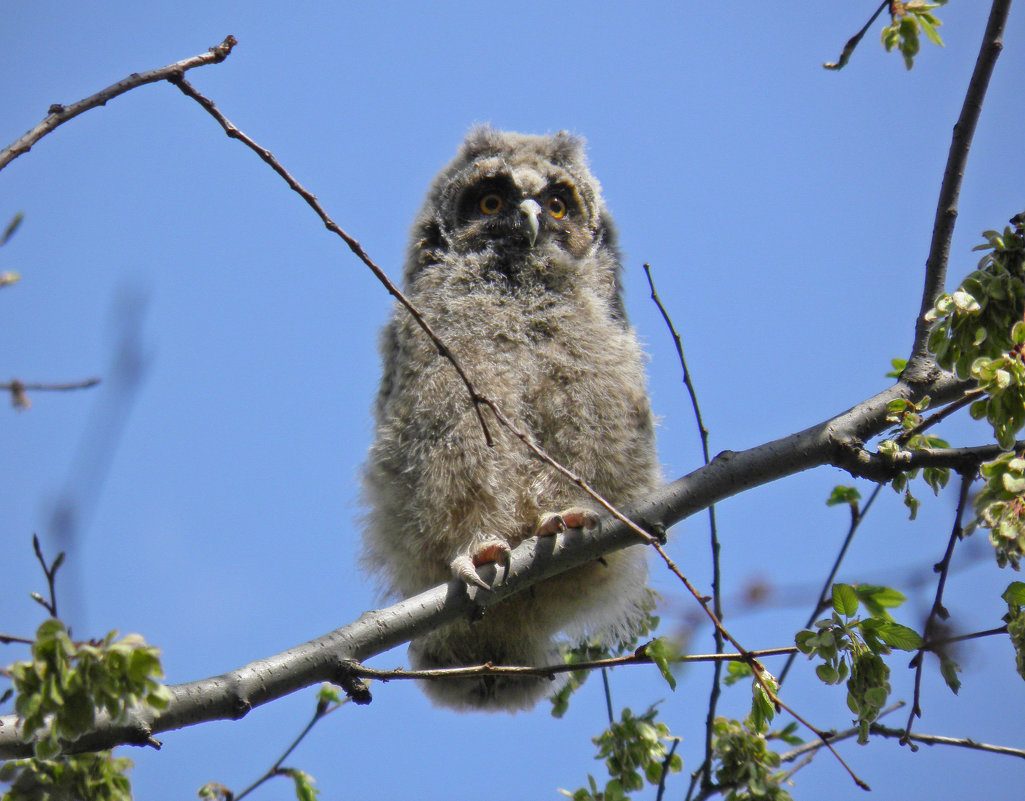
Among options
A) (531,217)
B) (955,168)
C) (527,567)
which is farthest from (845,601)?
(531,217)

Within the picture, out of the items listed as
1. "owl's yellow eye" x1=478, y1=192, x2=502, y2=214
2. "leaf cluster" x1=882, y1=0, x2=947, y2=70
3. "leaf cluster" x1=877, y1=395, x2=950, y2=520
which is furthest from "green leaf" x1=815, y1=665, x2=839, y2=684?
"owl's yellow eye" x1=478, y1=192, x2=502, y2=214

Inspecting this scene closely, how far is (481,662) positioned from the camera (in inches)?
121

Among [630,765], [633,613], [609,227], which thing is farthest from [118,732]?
[609,227]

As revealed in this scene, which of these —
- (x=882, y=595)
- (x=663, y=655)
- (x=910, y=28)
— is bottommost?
(x=663, y=655)

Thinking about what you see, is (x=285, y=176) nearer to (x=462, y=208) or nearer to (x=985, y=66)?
(x=985, y=66)

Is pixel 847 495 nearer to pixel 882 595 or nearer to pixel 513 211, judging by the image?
pixel 882 595

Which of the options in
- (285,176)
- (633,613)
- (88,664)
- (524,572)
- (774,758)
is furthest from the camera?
(633,613)

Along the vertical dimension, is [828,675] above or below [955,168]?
below

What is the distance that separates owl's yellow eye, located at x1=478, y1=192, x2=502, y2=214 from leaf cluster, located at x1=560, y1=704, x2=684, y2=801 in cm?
204

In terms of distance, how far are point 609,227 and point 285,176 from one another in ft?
7.69

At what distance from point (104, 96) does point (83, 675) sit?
107cm

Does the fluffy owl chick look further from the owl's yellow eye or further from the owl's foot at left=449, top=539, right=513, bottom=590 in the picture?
the owl's yellow eye

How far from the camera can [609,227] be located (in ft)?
13.5

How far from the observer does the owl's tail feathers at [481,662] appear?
3070 mm
